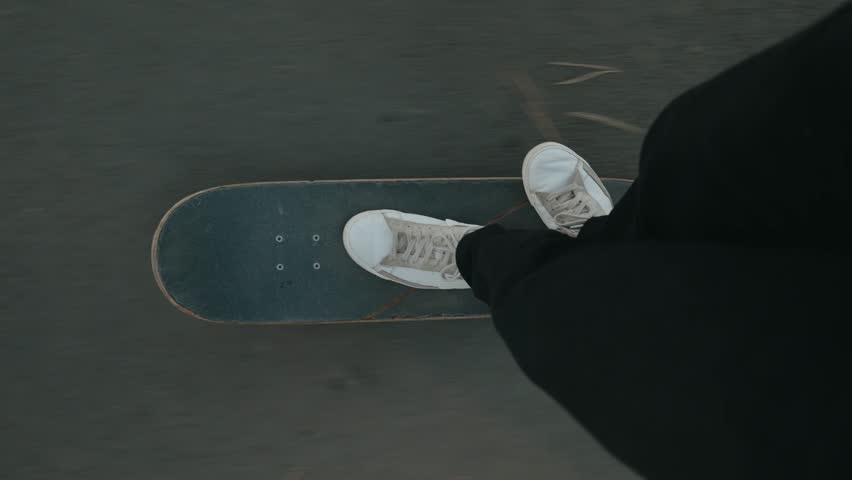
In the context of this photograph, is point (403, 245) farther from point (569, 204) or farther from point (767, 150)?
point (767, 150)

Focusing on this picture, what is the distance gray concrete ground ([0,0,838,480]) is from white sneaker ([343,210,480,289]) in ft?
0.44

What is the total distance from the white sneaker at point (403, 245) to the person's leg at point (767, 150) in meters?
0.54

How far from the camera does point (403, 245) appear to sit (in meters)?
1.14

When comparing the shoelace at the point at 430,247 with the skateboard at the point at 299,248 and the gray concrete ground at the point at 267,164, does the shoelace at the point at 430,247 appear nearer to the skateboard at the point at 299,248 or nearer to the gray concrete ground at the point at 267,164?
the skateboard at the point at 299,248

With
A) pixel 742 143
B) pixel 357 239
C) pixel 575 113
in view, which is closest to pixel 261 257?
pixel 357 239

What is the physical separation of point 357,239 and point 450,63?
1.52ft

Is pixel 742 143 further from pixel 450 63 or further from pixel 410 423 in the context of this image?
pixel 410 423

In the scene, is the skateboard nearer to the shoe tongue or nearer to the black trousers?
the shoe tongue

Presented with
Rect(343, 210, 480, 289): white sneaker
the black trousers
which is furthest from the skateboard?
the black trousers

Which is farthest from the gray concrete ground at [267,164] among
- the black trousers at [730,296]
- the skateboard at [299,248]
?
the black trousers at [730,296]

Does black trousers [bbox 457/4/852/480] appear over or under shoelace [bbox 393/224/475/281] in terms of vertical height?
over

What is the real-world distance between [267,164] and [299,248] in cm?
21

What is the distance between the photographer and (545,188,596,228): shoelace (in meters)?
1.15

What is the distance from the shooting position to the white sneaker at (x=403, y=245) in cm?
113
